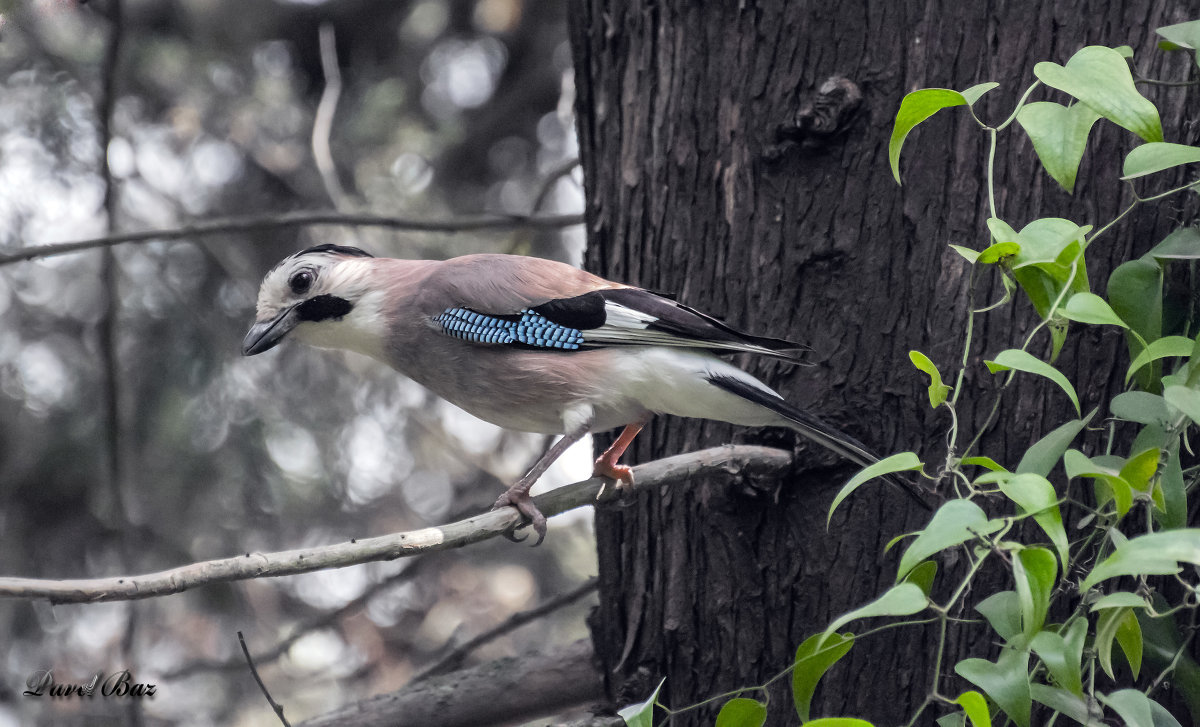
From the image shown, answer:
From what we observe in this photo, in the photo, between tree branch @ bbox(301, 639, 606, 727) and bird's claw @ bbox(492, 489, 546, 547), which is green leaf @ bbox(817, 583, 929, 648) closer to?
bird's claw @ bbox(492, 489, 546, 547)

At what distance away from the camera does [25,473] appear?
A: 4.79 m

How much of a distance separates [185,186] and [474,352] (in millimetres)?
3072

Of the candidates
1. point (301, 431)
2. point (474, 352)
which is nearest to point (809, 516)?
point (474, 352)

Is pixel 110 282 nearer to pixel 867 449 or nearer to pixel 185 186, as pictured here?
pixel 185 186

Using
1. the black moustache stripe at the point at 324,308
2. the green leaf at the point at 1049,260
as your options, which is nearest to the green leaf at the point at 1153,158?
the green leaf at the point at 1049,260

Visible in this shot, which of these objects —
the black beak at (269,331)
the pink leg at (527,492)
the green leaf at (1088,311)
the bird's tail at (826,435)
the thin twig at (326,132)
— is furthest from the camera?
the thin twig at (326,132)

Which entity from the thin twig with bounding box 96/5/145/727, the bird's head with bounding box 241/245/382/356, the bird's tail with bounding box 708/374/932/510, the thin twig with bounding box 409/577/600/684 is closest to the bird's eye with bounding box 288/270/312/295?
the bird's head with bounding box 241/245/382/356

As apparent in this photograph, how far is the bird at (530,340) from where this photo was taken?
9.50 ft

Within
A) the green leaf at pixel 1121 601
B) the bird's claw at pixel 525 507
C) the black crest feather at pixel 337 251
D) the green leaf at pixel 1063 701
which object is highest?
the black crest feather at pixel 337 251

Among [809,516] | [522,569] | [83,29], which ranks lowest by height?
[522,569]

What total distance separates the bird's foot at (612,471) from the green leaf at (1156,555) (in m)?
1.43

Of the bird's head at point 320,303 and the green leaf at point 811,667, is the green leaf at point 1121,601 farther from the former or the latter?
the bird's head at point 320,303

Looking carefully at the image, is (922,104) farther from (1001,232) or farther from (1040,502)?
(1040,502)

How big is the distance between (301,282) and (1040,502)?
8.05ft
